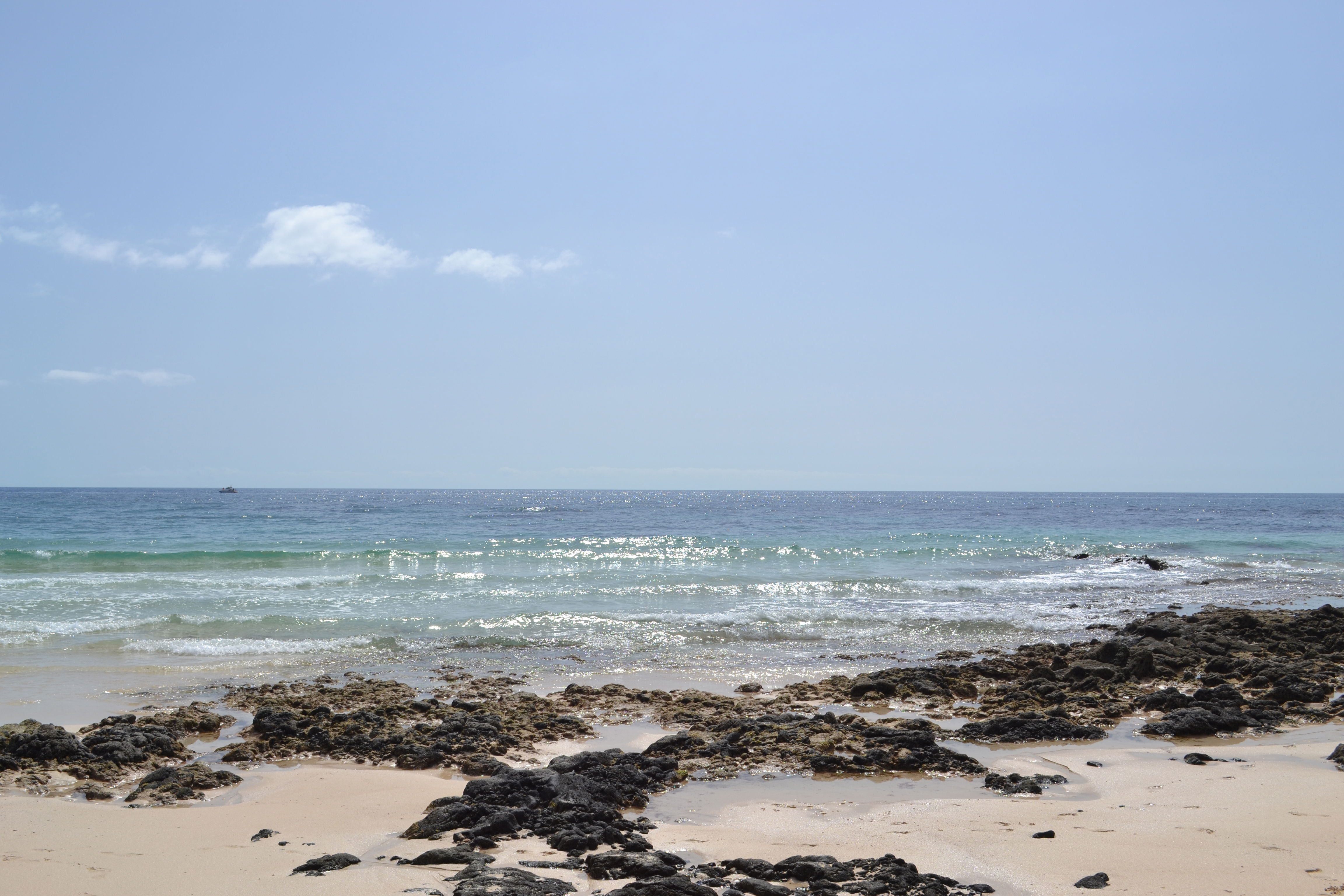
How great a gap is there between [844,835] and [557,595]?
48.3 ft

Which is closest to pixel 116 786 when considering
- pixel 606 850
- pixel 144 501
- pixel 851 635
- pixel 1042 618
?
pixel 606 850

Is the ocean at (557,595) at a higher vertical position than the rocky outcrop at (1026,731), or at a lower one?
lower

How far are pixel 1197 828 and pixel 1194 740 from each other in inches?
120

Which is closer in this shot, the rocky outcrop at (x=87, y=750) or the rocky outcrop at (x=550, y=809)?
the rocky outcrop at (x=550, y=809)

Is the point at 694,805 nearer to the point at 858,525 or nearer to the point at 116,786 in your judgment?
the point at 116,786

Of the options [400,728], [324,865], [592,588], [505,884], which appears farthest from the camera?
[592,588]

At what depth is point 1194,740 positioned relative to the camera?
8.08m

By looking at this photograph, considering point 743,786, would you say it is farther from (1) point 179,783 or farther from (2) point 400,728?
(1) point 179,783

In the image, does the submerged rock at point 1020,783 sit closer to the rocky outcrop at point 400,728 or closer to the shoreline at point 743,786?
the shoreline at point 743,786

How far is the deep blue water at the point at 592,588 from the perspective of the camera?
543 inches

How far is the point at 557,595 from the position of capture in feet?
64.6

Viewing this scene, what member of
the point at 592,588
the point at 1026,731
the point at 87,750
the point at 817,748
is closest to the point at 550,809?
the point at 817,748

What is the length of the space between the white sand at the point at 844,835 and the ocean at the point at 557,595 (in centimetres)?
469

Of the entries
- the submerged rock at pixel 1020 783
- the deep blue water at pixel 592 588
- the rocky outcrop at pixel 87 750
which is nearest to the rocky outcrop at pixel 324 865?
the rocky outcrop at pixel 87 750
